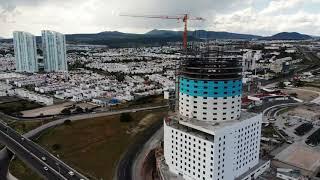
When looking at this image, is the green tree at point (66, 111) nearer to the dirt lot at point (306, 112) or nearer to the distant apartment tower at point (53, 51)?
the dirt lot at point (306, 112)

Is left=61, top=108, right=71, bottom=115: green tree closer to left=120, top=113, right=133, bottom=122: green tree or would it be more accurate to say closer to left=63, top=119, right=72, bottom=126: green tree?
left=63, top=119, right=72, bottom=126: green tree

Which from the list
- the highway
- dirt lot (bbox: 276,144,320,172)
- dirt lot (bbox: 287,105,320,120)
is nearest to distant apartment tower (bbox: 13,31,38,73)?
the highway

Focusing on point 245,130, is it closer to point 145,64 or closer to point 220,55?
point 220,55

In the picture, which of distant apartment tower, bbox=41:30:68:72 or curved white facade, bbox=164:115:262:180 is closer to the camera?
curved white facade, bbox=164:115:262:180

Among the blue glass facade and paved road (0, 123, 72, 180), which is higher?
the blue glass facade

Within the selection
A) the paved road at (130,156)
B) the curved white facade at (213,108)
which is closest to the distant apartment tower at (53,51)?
the paved road at (130,156)

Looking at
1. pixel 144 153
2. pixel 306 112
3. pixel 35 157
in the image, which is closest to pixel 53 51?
pixel 35 157

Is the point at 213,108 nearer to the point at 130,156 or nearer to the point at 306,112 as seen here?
the point at 130,156

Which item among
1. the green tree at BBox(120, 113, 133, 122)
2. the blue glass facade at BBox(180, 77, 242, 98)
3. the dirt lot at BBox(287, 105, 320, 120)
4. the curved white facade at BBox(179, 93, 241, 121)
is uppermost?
the blue glass facade at BBox(180, 77, 242, 98)
